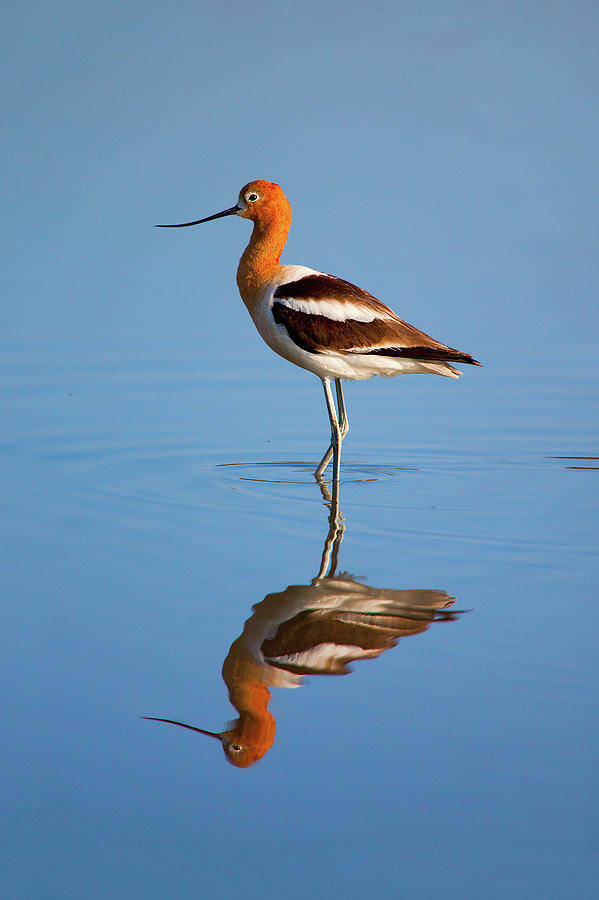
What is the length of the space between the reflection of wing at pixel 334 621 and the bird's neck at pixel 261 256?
2.69 meters

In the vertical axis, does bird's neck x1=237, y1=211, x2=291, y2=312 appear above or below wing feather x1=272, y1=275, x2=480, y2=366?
above

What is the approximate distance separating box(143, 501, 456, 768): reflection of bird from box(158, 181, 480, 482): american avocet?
81.0 inches

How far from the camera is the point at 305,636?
3.91m

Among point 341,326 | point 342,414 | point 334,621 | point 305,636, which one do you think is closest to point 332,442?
point 342,414

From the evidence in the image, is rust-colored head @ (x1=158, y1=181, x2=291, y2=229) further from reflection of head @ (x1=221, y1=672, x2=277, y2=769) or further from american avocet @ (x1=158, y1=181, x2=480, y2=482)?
reflection of head @ (x1=221, y1=672, x2=277, y2=769)

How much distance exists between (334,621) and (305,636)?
0.19 meters

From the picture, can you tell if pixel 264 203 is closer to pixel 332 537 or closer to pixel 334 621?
pixel 332 537

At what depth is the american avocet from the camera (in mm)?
6379

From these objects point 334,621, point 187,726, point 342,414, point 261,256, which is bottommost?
point 187,726

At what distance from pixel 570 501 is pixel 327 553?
5.49 ft

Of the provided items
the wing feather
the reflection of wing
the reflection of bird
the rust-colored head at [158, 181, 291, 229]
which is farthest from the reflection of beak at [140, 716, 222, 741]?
the rust-colored head at [158, 181, 291, 229]

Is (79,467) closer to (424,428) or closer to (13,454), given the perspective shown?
(13,454)

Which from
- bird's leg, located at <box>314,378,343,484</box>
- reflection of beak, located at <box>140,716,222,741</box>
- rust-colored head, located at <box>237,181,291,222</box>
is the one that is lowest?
reflection of beak, located at <box>140,716,222,741</box>

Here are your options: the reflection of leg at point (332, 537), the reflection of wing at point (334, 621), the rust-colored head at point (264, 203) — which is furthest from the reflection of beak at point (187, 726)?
the rust-colored head at point (264, 203)
